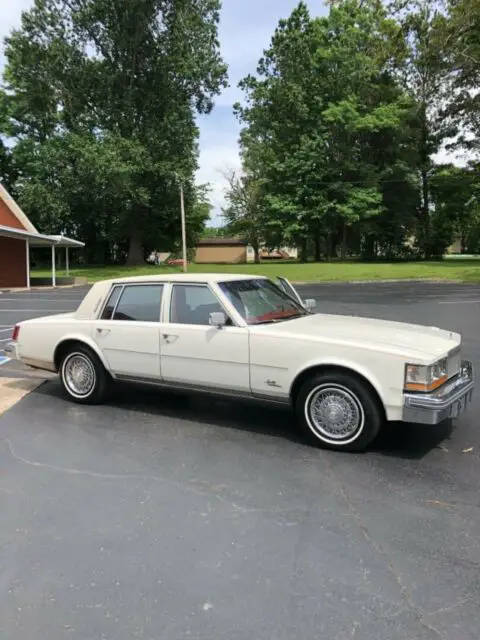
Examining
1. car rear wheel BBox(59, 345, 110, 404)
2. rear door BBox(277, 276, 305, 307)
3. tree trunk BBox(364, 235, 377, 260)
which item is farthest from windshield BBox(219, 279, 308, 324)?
tree trunk BBox(364, 235, 377, 260)

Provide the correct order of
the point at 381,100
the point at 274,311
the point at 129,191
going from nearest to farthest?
the point at 274,311 → the point at 129,191 → the point at 381,100

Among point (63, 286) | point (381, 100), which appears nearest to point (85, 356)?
point (63, 286)

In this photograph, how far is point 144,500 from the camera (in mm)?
3957

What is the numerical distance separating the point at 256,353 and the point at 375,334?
1101 millimetres

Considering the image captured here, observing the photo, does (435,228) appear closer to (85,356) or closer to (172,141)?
(172,141)

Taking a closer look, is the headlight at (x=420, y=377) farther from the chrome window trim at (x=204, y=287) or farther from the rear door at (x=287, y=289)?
the rear door at (x=287, y=289)

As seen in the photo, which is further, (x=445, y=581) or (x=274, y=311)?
(x=274, y=311)

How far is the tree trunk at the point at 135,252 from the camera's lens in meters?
48.1

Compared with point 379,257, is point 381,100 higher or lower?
higher

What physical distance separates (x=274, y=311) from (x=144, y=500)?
2.51 m

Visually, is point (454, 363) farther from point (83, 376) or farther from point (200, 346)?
point (83, 376)

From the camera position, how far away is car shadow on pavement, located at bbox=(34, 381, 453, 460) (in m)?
5.07

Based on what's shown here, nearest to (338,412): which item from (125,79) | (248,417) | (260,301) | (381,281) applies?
(248,417)

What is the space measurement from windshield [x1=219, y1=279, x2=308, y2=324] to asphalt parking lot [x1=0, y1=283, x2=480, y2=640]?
110cm
